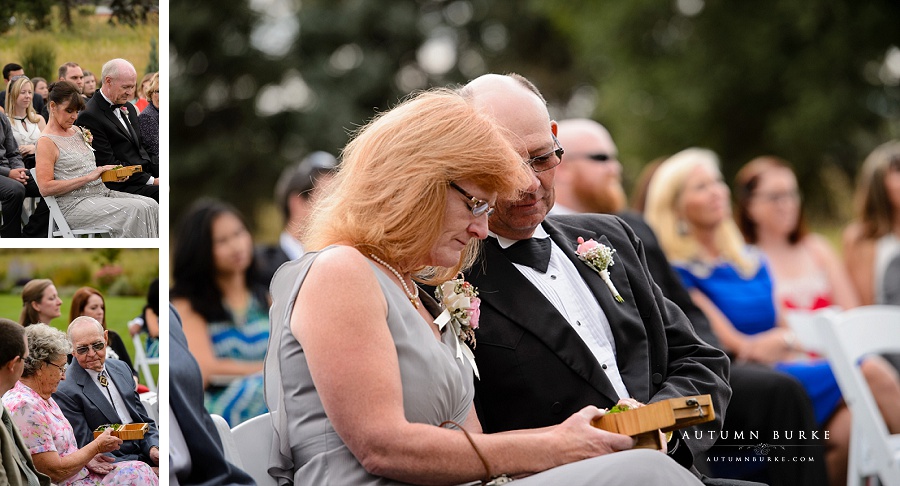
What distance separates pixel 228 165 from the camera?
67.9 ft

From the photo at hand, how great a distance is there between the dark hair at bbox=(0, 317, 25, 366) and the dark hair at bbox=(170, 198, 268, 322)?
3486 mm

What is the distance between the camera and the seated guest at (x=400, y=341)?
2094 millimetres

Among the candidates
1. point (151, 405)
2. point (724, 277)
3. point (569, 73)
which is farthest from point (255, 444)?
point (569, 73)

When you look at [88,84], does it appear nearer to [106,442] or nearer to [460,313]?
[106,442]

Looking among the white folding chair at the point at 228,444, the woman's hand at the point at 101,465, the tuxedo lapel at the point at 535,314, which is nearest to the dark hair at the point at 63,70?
the woman's hand at the point at 101,465

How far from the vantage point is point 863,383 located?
4.11 metres

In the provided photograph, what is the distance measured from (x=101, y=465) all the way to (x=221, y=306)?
3.56 meters

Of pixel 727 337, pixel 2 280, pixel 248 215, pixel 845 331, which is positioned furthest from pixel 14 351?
pixel 248 215

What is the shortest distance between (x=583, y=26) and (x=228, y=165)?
762 cm

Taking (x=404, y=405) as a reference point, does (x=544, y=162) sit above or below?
above

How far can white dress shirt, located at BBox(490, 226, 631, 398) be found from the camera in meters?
2.80

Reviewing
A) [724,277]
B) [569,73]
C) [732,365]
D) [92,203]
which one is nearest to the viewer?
[92,203]

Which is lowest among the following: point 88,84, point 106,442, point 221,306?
point 221,306

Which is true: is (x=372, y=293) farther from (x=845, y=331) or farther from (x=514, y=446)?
(x=845, y=331)
